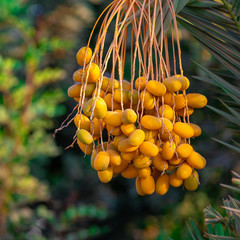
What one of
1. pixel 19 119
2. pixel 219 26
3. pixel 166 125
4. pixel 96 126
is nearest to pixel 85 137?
pixel 96 126

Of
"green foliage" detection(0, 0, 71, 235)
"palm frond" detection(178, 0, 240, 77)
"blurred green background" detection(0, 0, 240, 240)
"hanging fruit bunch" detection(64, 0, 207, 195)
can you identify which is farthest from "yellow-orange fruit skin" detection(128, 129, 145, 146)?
"green foliage" detection(0, 0, 71, 235)

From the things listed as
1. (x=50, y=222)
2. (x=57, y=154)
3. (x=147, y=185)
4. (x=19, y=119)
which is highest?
Result: (x=147, y=185)

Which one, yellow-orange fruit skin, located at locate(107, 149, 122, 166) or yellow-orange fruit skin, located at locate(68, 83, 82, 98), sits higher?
yellow-orange fruit skin, located at locate(68, 83, 82, 98)

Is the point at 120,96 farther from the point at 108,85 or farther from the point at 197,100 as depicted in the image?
the point at 197,100

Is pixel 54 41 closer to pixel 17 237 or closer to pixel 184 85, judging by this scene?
pixel 17 237

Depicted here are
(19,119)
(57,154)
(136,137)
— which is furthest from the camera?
(57,154)

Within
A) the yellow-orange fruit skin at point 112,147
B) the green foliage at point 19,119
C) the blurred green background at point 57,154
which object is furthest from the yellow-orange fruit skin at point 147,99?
the green foliage at point 19,119

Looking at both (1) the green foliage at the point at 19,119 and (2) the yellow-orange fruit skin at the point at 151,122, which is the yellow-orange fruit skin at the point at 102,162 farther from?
(1) the green foliage at the point at 19,119

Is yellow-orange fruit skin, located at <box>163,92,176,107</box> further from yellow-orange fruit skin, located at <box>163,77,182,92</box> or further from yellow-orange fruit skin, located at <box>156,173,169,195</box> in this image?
yellow-orange fruit skin, located at <box>156,173,169,195</box>

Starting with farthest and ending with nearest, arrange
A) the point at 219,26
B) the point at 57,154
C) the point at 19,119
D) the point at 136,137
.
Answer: the point at 57,154, the point at 19,119, the point at 219,26, the point at 136,137
